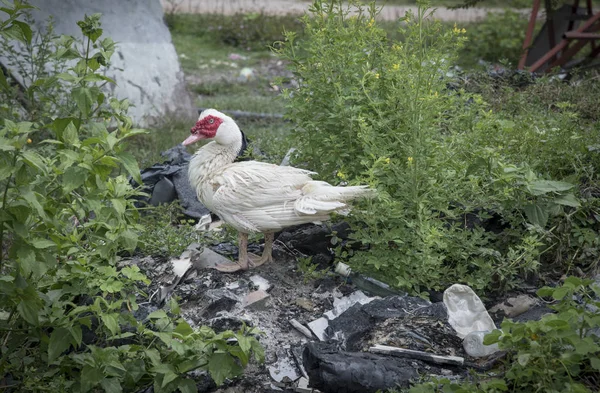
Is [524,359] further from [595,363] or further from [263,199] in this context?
[263,199]

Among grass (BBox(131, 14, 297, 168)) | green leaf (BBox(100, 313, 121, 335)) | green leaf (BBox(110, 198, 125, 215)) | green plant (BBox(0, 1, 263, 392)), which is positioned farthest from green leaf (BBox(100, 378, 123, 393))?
grass (BBox(131, 14, 297, 168))

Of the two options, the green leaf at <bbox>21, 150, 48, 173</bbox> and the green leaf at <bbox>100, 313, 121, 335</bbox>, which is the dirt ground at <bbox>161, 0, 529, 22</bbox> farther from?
the green leaf at <bbox>21, 150, 48, 173</bbox>

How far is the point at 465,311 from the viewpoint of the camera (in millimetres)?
3412

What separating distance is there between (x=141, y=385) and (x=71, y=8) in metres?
4.73

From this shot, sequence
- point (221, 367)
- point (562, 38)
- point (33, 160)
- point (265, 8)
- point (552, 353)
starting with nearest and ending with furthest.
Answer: point (33, 160)
point (552, 353)
point (221, 367)
point (562, 38)
point (265, 8)

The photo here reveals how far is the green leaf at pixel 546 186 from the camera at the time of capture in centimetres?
355

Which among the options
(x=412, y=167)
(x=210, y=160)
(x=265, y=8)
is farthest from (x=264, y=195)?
(x=265, y=8)

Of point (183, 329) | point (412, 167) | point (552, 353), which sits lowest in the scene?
point (183, 329)

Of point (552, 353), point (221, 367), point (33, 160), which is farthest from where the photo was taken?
point (221, 367)

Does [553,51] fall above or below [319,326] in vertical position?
above

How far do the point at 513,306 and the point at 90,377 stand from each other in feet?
6.37

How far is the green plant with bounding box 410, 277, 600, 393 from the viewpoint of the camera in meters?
2.53

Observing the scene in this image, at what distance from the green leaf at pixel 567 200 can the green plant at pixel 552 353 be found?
0.90m

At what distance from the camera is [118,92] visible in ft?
22.4
